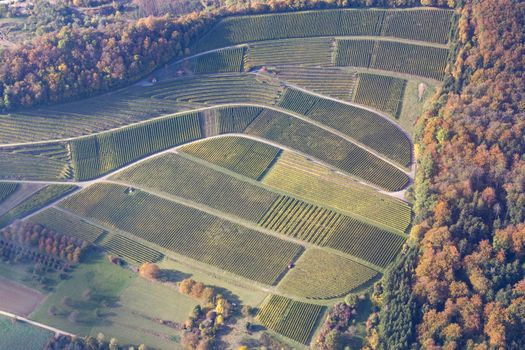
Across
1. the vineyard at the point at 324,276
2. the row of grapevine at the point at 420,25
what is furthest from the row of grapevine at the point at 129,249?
the row of grapevine at the point at 420,25

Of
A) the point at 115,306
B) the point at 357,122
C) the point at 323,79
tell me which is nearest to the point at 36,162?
the point at 115,306

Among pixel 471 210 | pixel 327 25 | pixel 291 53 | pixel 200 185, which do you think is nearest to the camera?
pixel 471 210

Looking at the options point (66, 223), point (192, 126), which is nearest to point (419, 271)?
point (192, 126)

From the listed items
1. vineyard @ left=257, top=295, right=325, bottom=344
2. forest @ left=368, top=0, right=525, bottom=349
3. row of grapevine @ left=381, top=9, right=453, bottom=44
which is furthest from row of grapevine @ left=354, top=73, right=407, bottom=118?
vineyard @ left=257, top=295, right=325, bottom=344

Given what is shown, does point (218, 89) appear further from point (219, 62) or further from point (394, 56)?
point (394, 56)

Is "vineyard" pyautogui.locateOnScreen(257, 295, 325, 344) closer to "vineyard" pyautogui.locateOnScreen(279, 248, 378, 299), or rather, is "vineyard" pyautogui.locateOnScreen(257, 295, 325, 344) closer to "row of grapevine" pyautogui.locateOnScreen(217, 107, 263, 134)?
"vineyard" pyautogui.locateOnScreen(279, 248, 378, 299)

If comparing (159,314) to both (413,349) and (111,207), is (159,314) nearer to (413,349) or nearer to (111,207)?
(111,207)
